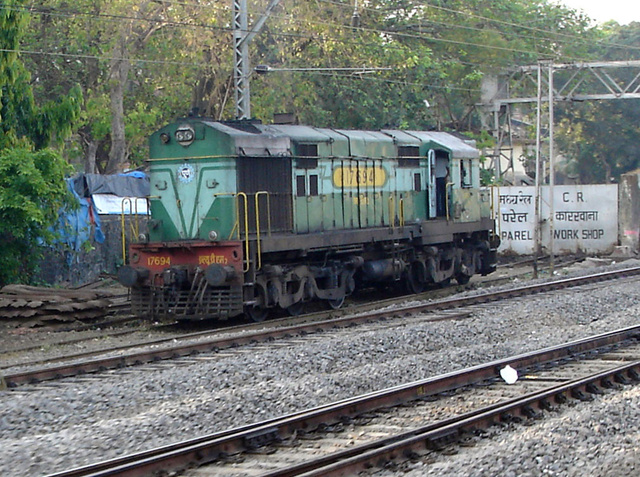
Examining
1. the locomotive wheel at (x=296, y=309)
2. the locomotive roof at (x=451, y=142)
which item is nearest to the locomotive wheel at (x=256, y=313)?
the locomotive wheel at (x=296, y=309)

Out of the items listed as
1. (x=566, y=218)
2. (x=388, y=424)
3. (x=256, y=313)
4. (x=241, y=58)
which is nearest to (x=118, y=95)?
(x=241, y=58)

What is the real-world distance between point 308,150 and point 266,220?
5.54 feet

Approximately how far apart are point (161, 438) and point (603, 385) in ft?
15.2

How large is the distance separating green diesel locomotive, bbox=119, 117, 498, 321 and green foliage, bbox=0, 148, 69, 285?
2.52 metres

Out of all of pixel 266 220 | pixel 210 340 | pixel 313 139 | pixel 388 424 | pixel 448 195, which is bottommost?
pixel 388 424

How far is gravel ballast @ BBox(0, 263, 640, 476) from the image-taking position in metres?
6.58

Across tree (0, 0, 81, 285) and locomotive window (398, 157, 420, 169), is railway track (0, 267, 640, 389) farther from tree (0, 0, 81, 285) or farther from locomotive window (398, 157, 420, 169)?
tree (0, 0, 81, 285)

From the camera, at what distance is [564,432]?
7223mm

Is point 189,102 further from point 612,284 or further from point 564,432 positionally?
point 564,432

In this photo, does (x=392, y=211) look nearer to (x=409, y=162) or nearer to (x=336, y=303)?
(x=409, y=162)

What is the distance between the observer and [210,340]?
11.7m

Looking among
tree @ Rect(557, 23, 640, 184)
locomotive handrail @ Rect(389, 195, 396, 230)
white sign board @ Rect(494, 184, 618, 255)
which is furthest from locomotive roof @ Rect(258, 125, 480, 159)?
tree @ Rect(557, 23, 640, 184)

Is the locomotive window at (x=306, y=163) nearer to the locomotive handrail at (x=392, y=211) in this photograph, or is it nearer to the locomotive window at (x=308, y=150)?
the locomotive window at (x=308, y=150)

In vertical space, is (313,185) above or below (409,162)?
below
